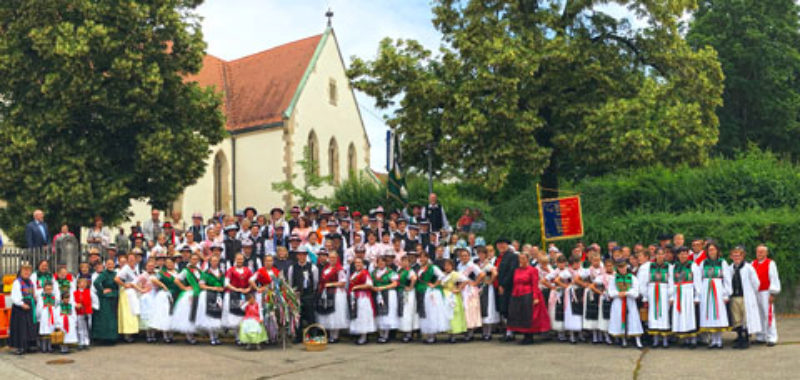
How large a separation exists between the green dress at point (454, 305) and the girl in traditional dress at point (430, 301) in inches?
3.6

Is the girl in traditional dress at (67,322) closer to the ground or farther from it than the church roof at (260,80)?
closer to the ground

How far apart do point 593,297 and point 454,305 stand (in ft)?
7.98

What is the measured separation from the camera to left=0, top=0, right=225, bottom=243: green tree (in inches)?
822

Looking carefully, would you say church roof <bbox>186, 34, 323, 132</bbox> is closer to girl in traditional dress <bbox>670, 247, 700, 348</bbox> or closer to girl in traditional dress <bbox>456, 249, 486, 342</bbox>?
girl in traditional dress <bbox>456, 249, 486, 342</bbox>

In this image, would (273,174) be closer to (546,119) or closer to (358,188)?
(358,188)

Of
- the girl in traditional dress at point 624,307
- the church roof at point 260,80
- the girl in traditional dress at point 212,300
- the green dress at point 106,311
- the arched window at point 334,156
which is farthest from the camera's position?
the arched window at point 334,156

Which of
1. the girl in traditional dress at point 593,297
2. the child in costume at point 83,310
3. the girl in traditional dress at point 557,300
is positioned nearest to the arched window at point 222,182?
the child in costume at point 83,310

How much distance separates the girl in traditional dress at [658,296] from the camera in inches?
482

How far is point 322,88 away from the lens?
37812 mm

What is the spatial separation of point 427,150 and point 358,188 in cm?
508

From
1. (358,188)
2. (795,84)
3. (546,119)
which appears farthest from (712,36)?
(358,188)

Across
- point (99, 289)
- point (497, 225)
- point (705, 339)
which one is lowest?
point (705, 339)

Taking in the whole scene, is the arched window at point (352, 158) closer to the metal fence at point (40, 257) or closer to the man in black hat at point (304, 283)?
the metal fence at point (40, 257)

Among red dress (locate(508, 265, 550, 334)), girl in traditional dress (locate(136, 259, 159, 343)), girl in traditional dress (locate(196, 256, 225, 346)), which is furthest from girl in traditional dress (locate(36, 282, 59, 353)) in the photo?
red dress (locate(508, 265, 550, 334))
